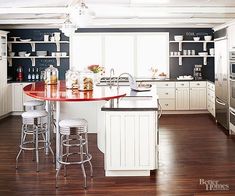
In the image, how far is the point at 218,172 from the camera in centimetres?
475

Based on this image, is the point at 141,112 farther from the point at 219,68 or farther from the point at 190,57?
the point at 190,57

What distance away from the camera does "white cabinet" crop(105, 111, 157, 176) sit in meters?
4.55

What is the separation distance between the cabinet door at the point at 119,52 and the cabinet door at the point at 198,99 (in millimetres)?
1742

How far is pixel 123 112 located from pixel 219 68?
3.99 meters

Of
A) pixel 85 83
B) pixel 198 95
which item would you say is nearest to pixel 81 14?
pixel 85 83

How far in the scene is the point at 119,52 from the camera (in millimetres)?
10078

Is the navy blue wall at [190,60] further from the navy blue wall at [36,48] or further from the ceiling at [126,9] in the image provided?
the navy blue wall at [36,48]

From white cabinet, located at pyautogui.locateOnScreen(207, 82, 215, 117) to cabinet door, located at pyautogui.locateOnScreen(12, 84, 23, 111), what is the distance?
470 cm

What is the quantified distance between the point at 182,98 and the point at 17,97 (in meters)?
4.19

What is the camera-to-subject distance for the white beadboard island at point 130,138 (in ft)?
14.9

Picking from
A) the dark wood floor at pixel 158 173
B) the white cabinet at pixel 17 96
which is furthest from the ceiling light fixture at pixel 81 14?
the white cabinet at pixel 17 96

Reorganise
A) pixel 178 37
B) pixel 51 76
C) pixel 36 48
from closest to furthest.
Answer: pixel 51 76, pixel 178 37, pixel 36 48

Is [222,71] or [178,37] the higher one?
[178,37]

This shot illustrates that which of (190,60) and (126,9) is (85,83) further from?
(190,60)
